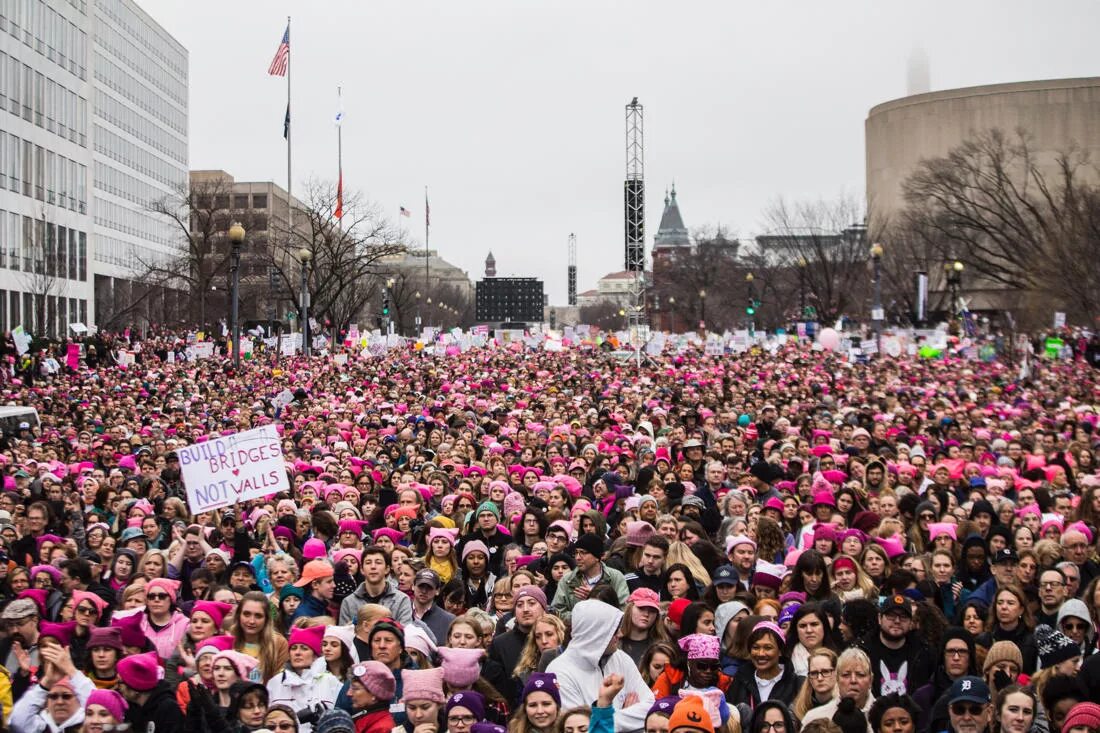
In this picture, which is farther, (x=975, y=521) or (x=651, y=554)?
(x=975, y=521)

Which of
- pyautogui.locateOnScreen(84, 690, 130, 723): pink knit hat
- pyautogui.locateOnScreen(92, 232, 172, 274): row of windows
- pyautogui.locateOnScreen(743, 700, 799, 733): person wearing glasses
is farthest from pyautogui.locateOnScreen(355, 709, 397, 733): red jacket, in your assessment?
pyautogui.locateOnScreen(92, 232, 172, 274): row of windows

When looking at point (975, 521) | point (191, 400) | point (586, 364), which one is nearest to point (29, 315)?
point (586, 364)

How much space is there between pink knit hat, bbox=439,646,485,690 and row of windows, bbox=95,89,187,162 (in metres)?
71.4

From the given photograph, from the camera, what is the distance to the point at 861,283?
2995 inches

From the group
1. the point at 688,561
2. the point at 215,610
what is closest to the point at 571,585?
the point at 688,561

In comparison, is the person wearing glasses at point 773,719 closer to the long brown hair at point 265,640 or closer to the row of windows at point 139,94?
the long brown hair at point 265,640

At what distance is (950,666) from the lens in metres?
7.84

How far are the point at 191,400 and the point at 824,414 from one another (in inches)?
502

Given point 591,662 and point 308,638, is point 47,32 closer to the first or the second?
point 308,638

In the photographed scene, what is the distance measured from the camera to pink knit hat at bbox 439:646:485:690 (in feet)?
24.3

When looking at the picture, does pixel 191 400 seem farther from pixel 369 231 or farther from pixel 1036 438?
pixel 369 231

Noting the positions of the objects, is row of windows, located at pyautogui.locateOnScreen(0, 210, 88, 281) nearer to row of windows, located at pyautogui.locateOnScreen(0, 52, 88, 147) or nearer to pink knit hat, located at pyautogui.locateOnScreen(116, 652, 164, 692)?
row of windows, located at pyautogui.locateOnScreen(0, 52, 88, 147)

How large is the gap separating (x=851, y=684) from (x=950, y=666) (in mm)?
1072

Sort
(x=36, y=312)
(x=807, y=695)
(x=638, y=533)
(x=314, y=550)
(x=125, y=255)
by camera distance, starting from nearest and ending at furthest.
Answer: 1. (x=807, y=695)
2. (x=638, y=533)
3. (x=314, y=550)
4. (x=36, y=312)
5. (x=125, y=255)
